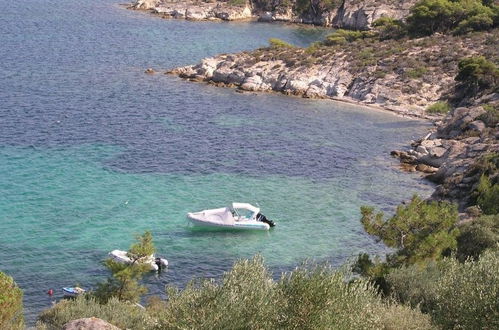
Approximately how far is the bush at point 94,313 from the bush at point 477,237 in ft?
55.7

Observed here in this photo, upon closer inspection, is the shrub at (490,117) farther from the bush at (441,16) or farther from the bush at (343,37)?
the bush at (343,37)

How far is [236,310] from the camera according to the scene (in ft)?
71.7

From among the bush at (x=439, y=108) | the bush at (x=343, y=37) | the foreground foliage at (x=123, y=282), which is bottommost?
the foreground foliage at (x=123, y=282)

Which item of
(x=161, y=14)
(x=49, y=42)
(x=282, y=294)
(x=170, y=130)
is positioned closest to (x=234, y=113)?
(x=170, y=130)

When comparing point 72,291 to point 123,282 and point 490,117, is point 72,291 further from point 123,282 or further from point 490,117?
point 490,117

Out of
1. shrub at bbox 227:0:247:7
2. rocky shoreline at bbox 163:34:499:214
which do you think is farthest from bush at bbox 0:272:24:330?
shrub at bbox 227:0:247:7

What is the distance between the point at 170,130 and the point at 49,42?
50039 mm

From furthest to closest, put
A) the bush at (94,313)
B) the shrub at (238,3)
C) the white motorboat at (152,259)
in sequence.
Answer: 1. the shrub at (238,3)
2. the white motorboat at (152,259)
3. the bush at (94,313)

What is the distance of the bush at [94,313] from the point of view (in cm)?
2925

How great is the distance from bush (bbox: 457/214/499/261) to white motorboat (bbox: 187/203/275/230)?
16433 millimetres

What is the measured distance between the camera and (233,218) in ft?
165

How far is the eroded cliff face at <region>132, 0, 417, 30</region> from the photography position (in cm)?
14038

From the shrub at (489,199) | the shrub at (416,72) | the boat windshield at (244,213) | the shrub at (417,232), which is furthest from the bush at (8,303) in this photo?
the shrub at (416,72)

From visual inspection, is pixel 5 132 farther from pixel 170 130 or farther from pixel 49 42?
pixel 49 42
